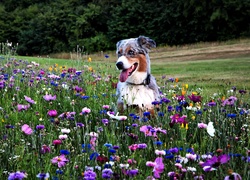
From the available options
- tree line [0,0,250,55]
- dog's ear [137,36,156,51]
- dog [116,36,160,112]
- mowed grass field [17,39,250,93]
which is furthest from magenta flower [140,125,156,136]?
tree line [0,0,250,55]

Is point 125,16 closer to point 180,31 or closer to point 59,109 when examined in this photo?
point 180,31

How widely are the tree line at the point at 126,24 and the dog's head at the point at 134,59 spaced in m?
34.1

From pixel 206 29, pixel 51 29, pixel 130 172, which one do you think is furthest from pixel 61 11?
pixel 130 172

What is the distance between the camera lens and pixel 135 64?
438 cm

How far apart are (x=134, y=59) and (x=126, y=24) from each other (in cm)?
3874

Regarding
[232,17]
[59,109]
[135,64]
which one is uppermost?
[232,17]

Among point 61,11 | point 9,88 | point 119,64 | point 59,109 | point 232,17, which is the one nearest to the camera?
point 119,64

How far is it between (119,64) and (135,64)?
10.2 inches

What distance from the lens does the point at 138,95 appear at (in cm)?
439

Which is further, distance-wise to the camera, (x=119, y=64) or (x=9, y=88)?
(x=9, y=88)

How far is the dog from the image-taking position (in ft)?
14.2

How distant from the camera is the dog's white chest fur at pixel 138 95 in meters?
4.35

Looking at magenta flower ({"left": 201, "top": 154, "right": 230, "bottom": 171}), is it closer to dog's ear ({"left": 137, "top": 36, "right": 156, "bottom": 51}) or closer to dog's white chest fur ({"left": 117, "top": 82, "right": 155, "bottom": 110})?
dog's white chest fur ({"left": 117, "top": 82, "right": 155, "bottom": 110})

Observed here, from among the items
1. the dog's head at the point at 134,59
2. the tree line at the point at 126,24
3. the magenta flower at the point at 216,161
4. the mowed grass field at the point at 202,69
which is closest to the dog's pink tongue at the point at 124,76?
the dog's head at the point at 134,59
